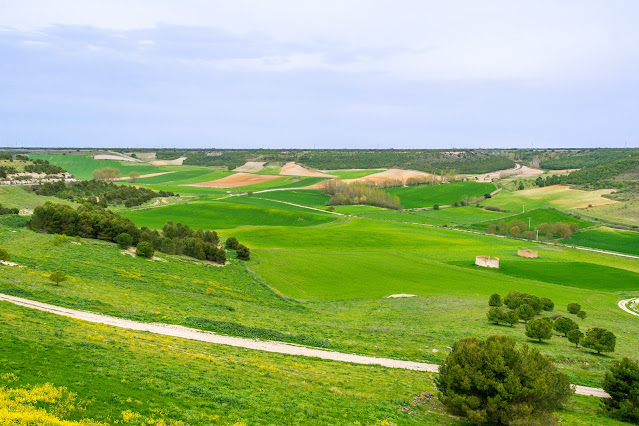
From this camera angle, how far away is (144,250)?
4794cm

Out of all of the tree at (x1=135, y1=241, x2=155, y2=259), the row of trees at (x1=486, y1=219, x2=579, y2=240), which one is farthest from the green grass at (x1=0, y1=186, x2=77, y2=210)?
the row of trees at (x1=486, y1=219, x2=579, y2=240)

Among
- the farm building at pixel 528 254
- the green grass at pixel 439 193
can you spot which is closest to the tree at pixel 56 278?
the farm building at pixel 528 254

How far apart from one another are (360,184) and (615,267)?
89423 millimetres

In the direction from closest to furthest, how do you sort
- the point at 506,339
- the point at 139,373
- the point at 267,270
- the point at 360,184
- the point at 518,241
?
the point at 139,373, the point at 506,339, the point at 267,270, the point at 518,241, the point at 360,184

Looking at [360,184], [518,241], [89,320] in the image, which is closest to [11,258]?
[89,320]

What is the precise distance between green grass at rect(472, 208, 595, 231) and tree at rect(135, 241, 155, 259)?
81.0 meters

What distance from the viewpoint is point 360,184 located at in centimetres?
15488

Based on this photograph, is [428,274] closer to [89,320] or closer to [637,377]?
[637,377]

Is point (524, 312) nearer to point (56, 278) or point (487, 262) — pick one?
point (487, 262)

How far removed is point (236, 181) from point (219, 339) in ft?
527

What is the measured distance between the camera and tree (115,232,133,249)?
48.8 m

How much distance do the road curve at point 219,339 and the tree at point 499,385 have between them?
5995 mm

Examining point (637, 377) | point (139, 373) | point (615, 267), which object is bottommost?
point (615, 267)

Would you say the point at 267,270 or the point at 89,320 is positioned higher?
the point at 89,320
